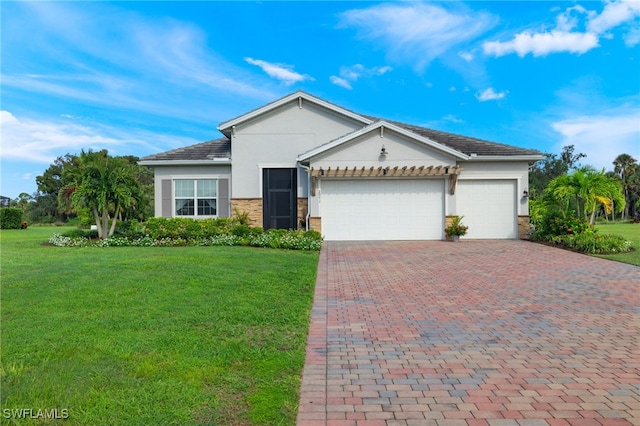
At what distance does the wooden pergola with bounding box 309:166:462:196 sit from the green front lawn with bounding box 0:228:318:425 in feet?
28.6

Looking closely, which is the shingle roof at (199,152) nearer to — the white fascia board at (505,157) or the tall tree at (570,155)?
the white fascia board at (505,157)

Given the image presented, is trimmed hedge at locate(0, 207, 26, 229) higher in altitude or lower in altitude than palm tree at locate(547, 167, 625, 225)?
lower

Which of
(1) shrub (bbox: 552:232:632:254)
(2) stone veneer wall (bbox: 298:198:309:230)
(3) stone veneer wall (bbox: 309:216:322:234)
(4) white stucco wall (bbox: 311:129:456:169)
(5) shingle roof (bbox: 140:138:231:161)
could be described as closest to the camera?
(1) shrub (bbox: 552:232:632:254)

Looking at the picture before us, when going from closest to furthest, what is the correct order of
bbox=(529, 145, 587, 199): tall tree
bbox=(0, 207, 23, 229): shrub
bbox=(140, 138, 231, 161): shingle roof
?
bbox=(140, 138, 231, 161): shingle roof < bbox=(0, 207, 23, 229): shrub < bbox=(529, 145, 587, 199): tall tree

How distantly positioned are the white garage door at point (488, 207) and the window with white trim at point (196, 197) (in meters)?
11.0

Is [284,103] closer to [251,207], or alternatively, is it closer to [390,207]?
[251,207]

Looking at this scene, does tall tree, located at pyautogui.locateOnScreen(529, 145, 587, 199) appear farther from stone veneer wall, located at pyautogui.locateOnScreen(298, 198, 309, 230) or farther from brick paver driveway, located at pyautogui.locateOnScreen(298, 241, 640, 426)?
brick paver driveway, located at pyautogui.locateOnScreen(298, 241, 640, 426)

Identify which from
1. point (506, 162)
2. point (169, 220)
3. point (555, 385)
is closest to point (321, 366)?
point (555, 385)

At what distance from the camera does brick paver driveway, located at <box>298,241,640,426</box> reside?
3172mm

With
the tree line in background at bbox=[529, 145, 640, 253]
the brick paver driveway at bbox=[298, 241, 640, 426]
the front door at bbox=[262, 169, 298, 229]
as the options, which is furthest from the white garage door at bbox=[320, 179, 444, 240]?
the brick paver driveway at bbox=[298, 241, 640, 426]

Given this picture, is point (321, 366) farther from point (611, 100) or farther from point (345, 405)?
point (611, 100)

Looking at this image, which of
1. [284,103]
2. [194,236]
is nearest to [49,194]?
[194,236]

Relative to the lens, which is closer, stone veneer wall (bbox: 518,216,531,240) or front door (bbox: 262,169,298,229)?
stone veneer wall (bbox: 518,216,531,240)

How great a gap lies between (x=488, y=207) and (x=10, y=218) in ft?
102
